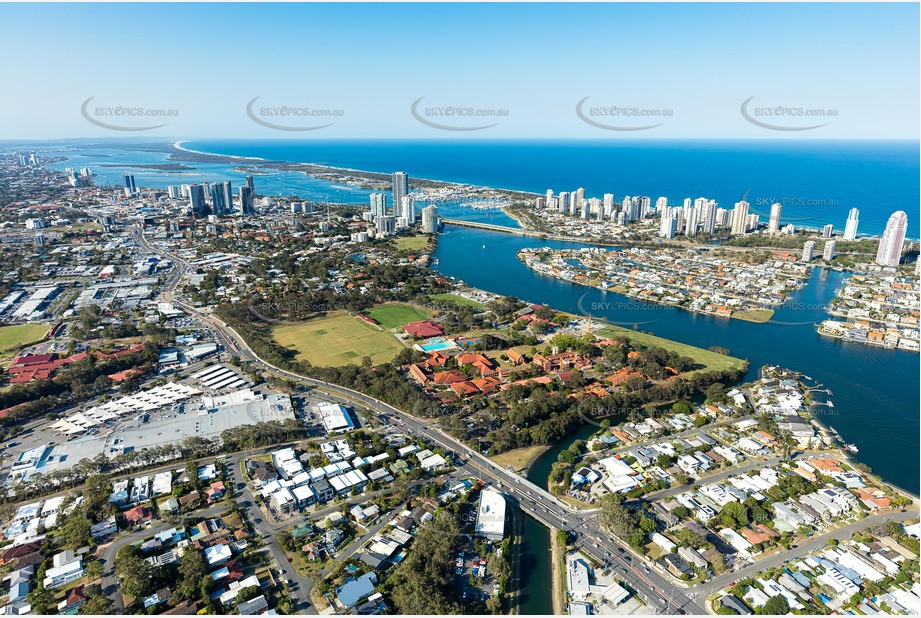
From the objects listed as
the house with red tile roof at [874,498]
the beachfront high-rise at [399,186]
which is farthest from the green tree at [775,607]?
the beachfront high-rise at [399,186]

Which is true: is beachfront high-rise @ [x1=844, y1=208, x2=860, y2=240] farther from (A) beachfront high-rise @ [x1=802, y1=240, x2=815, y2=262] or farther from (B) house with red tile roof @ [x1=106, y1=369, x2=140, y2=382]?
(B) house with red tile roof @ [x1=106, y1=369, x2=140, y2=382]

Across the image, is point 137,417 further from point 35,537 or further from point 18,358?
point 18,358

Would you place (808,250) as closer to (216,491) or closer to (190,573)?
(216,491)

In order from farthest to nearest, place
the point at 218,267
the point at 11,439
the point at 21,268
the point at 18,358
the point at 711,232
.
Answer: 1. the point at 711,232
2. the point at 218,267
3. the point at 21,268
4. the point at 18,358
5. the point at 11,439

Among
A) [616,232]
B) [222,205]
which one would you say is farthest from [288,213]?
[616,232]

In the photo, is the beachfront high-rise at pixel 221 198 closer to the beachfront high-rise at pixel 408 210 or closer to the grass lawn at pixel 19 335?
the beachfront high-rise at pixel 408 210

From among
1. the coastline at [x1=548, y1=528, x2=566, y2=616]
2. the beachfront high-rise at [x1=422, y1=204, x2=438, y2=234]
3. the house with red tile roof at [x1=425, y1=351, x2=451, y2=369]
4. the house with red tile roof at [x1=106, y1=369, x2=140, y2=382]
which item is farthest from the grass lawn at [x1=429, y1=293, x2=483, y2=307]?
the beachfront high-rise at [x1=422, y1=204, x2=438, y2=234]
